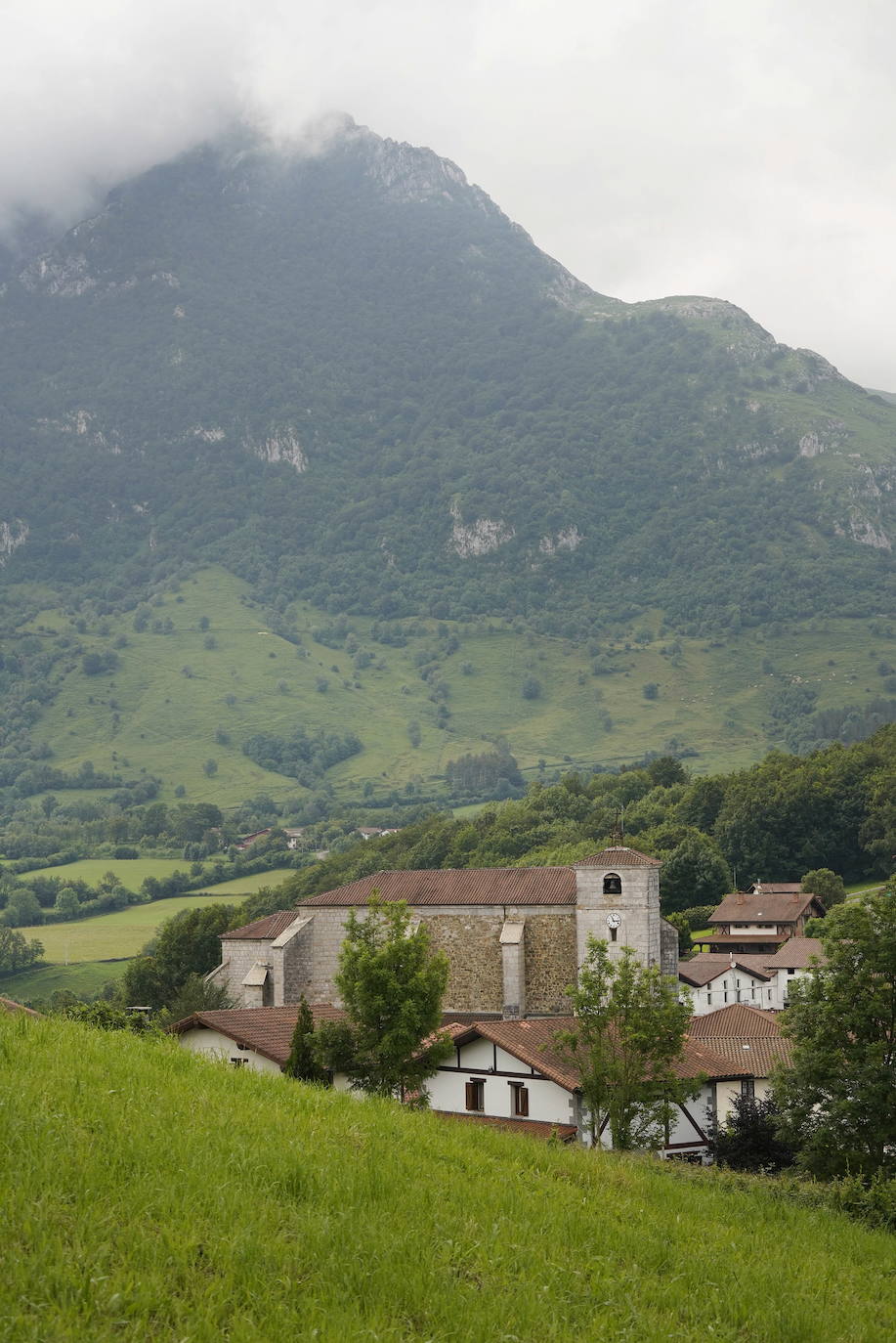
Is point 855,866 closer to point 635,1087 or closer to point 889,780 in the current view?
point 889,780

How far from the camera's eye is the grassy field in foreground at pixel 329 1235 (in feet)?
30.8

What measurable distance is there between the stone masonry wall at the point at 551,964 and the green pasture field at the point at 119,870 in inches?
4940

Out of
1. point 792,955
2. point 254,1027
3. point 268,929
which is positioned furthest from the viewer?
point 792,955

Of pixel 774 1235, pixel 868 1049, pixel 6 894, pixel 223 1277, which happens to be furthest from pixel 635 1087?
pixel 6 894

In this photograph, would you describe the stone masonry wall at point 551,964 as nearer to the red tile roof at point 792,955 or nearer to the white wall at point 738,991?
the white wall at point 738,991

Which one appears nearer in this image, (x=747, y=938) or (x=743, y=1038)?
(x=743, y=1038)

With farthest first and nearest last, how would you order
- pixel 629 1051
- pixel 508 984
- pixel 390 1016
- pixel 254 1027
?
1. pixel 508 984
2. pixel 254 1027
3. pixel 629 1051
4. pixel 390 1016

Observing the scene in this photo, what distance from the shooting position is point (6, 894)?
164250 millimetres

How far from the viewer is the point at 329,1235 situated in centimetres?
1073

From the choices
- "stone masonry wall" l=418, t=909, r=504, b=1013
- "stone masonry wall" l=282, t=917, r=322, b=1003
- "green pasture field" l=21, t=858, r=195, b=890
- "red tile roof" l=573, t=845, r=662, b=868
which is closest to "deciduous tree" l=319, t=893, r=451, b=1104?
"red tile roof" l=573, t=845, r=662, b=868

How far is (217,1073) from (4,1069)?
356cm

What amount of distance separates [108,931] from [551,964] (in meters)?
97.8

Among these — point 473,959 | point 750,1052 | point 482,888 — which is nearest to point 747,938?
point 482,888

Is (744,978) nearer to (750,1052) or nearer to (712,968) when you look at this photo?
(712,968)
